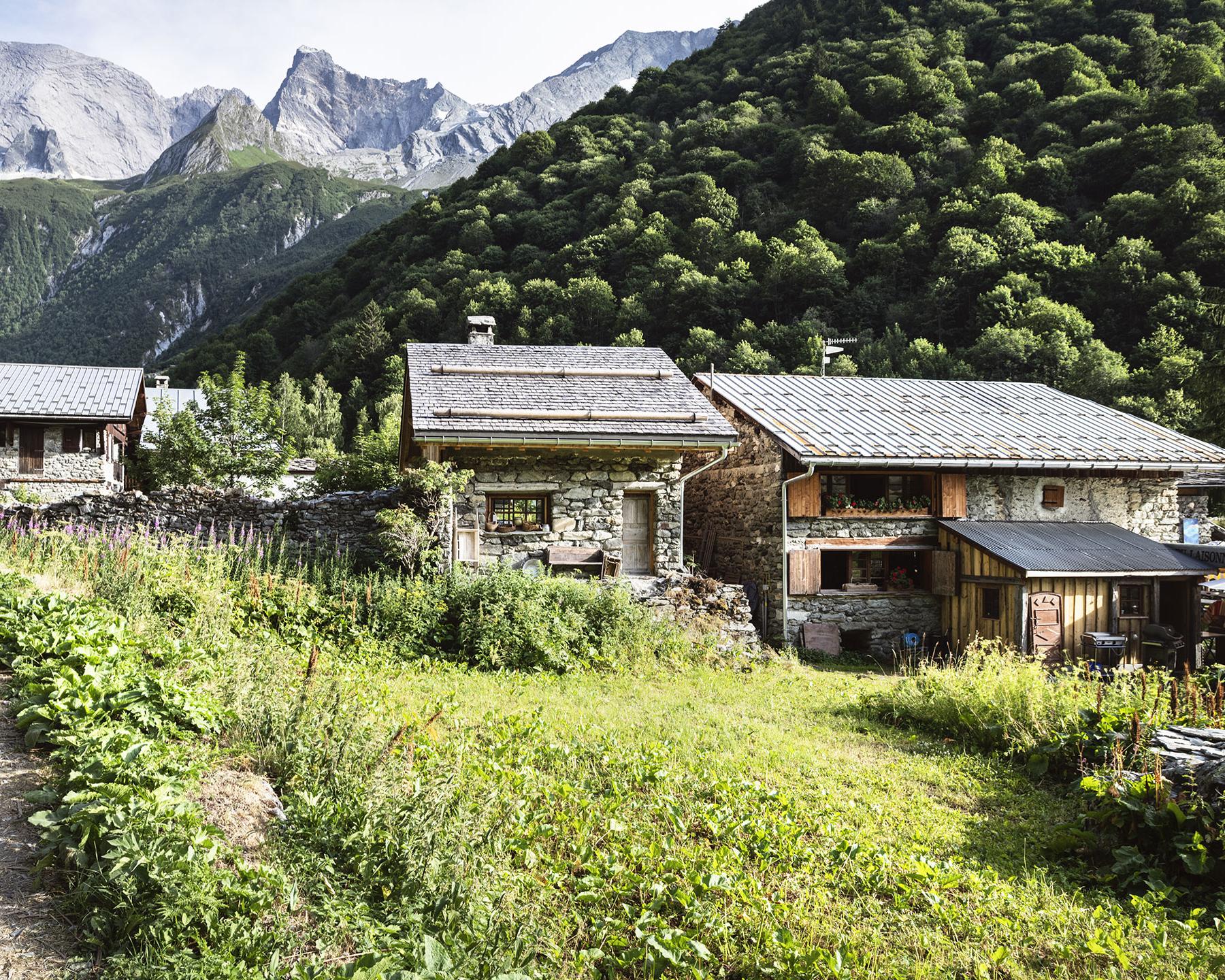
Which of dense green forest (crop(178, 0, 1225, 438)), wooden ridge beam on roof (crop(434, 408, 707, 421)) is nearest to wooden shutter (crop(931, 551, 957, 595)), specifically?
wooden ridge beam on roof (crop(434, 408, 707, 421))

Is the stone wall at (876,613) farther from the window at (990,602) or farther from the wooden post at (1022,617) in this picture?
the wooden post at (1022,617)

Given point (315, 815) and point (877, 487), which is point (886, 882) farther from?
point (877, 487)

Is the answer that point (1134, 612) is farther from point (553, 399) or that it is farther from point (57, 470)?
point (57, 470)

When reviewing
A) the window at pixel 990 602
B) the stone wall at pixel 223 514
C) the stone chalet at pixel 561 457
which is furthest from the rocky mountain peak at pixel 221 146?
the window at pixel 990 602

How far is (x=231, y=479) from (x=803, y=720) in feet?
62.1

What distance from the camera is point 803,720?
9.05 m

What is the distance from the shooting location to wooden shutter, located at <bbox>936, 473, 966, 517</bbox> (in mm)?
15562

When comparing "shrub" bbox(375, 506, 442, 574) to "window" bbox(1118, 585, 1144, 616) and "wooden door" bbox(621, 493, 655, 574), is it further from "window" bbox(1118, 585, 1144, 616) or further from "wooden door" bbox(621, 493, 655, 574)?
"window" bbox(1118, 585, 1144, 616)

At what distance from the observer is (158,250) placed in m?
122

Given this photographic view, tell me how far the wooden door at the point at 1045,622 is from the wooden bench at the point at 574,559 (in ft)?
25.8

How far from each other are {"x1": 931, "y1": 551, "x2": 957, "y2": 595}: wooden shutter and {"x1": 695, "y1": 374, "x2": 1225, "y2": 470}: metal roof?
6.05 ft

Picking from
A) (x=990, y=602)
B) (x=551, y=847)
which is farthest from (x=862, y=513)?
(x=551, y=847)

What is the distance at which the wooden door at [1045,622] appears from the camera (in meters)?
13.6

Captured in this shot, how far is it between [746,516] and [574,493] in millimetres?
4456
